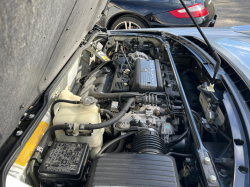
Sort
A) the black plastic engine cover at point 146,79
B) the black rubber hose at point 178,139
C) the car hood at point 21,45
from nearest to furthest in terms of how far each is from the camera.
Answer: the car hood at point 21,45 → the black rubber hose at point 178,139 → the black plastic engine cover at point 146,79

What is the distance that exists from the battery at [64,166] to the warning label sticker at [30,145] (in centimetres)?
8

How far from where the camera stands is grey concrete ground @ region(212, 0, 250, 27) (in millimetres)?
5704

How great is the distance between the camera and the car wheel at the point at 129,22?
3814 millimetres

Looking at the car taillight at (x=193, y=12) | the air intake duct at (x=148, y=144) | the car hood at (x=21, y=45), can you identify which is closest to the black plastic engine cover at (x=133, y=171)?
the air intake duct at (x=148, y=144)

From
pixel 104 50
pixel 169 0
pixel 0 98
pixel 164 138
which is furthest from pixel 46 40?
pixel 169 0

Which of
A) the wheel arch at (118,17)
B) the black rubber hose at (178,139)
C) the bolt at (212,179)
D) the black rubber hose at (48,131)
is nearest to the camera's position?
the bolt at (212,179)

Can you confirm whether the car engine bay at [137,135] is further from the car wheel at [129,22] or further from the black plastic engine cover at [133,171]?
the car wheel at [129,22]

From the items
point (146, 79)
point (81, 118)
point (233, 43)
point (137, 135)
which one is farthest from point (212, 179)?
point (233, 43)

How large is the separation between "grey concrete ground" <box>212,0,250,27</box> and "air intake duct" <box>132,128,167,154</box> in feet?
17.8

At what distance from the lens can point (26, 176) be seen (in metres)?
0.95

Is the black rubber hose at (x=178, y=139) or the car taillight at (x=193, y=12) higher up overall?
the car taillight at (x=193, y=12)

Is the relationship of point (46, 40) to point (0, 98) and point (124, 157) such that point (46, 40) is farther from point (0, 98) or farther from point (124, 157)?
point (124, 157)

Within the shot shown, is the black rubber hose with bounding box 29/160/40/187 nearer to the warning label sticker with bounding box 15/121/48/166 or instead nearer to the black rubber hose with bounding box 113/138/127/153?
the warning label sticker with bounding box 15/121/48/166

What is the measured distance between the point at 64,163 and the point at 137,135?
0.47 meters
